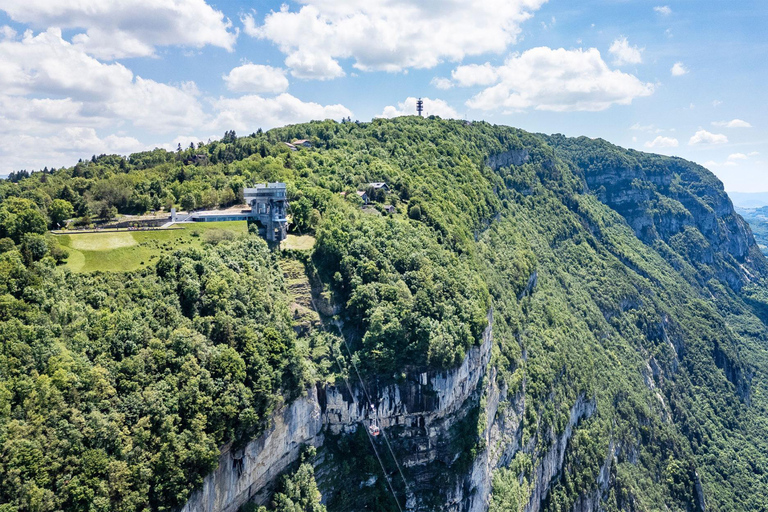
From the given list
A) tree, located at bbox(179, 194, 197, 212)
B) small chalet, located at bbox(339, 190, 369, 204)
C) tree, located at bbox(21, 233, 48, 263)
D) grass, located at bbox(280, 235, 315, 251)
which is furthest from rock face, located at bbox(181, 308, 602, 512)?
tree, located at bbox(179, 194, 197, 212)

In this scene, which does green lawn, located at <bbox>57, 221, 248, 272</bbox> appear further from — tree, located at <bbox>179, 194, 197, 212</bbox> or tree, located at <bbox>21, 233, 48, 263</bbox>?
tree, located at <bbox>179, 194, 197, 212</bbox>

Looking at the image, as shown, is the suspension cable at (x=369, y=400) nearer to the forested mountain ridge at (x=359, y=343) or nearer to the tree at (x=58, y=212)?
the forested mountain ridge at (x=359, y=343)

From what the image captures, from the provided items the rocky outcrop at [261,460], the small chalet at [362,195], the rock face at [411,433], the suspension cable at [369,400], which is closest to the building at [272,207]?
the suspension cable at [369,400]

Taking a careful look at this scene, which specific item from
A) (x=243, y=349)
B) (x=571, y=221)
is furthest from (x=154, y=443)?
(x=571, y=221)

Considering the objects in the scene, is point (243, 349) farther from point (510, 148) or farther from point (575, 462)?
point (510, 148)

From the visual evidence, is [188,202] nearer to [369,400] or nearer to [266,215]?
[266,215]

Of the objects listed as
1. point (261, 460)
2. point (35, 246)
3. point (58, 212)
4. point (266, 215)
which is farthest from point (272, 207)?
point (261, 460)
